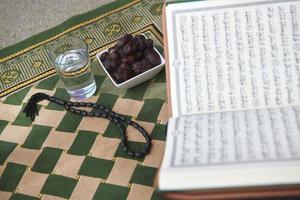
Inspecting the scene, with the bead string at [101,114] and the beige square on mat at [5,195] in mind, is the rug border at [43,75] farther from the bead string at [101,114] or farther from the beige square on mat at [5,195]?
the beige square on mat at [5,195]

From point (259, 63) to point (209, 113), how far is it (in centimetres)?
10

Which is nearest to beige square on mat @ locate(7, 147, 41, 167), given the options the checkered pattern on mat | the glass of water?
the checkered pattern on mat

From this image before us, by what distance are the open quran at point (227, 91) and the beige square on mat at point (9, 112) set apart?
31 centimetres

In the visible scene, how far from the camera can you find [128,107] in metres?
0.78

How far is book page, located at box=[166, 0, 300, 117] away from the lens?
62cm

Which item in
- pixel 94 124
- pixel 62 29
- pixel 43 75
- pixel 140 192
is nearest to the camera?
pixel 140 192

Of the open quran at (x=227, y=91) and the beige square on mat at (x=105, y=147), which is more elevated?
the open quran at (x=227, y=91)

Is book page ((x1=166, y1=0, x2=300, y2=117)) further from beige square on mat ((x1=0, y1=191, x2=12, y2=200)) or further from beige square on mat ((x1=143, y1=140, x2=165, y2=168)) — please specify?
beige square on mat ((x1=0, y1=191, x2=12, y2=200))

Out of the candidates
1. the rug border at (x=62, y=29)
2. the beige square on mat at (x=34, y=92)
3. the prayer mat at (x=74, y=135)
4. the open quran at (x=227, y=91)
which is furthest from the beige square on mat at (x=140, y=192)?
the rug border at (x=62, y=29)

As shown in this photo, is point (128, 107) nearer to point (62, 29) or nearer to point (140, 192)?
point (140, 192)

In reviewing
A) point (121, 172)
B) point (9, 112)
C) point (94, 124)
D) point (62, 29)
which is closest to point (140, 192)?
point (121, 172)

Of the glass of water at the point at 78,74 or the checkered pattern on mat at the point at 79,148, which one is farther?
the glass of water at the point at 78,74

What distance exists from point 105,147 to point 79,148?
0.14 ft

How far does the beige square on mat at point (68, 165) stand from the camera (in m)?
0.71
